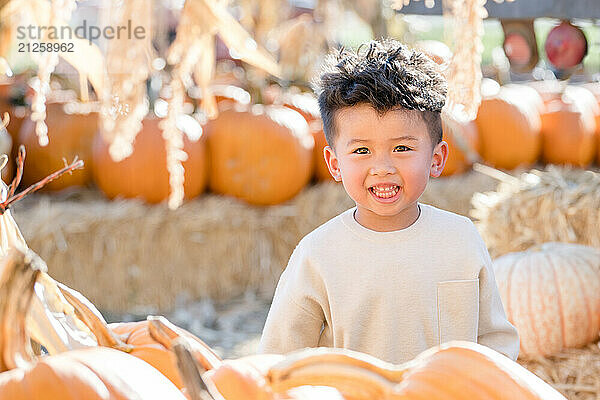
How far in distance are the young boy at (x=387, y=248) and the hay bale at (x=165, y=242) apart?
7.84 ft

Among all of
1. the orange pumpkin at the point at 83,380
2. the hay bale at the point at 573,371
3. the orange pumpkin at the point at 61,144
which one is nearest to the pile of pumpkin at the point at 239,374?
the orange pumpkin at the point at 83,380

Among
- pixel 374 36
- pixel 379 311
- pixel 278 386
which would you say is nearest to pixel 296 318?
pixel 379 311

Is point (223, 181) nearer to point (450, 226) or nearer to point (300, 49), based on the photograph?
point (300, 49)

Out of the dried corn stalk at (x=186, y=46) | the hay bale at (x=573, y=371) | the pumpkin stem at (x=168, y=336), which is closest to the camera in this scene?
the pumpkin stem at (x=168, y=336)

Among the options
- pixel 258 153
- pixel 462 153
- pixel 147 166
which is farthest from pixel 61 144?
pixel 462 153

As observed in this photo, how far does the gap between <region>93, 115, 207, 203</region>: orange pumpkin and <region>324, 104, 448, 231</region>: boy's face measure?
2.47 metres

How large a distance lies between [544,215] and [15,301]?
2.23 meters

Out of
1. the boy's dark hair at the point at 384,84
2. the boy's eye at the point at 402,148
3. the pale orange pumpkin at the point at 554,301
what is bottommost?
the pale orange pumpkin at the point at 554,301

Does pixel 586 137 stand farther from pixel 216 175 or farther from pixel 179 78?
pixel 179 78

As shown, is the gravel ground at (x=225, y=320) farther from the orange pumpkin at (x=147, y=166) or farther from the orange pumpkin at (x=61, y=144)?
the orange pumpkin at (x=61, y=144)

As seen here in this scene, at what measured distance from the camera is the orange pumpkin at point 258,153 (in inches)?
146

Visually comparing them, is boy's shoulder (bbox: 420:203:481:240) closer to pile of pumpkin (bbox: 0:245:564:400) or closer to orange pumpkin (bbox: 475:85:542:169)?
pile of pumpkin (bbox: 0:245:564:400)

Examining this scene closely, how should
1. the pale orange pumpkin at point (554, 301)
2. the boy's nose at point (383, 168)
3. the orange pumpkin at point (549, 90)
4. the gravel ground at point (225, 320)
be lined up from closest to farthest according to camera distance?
the boy's nose at point (383, 168), the pale orange pumpkin at point (554, 301), the gravel ground at point (225, 320), the orange pumpkin at point (549, 90)

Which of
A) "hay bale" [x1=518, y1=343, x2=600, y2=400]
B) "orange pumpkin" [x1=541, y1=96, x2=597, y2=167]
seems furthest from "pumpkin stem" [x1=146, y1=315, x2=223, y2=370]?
"orange pumpkin" [x1=541, y1=96, x2=597, y2=167]
